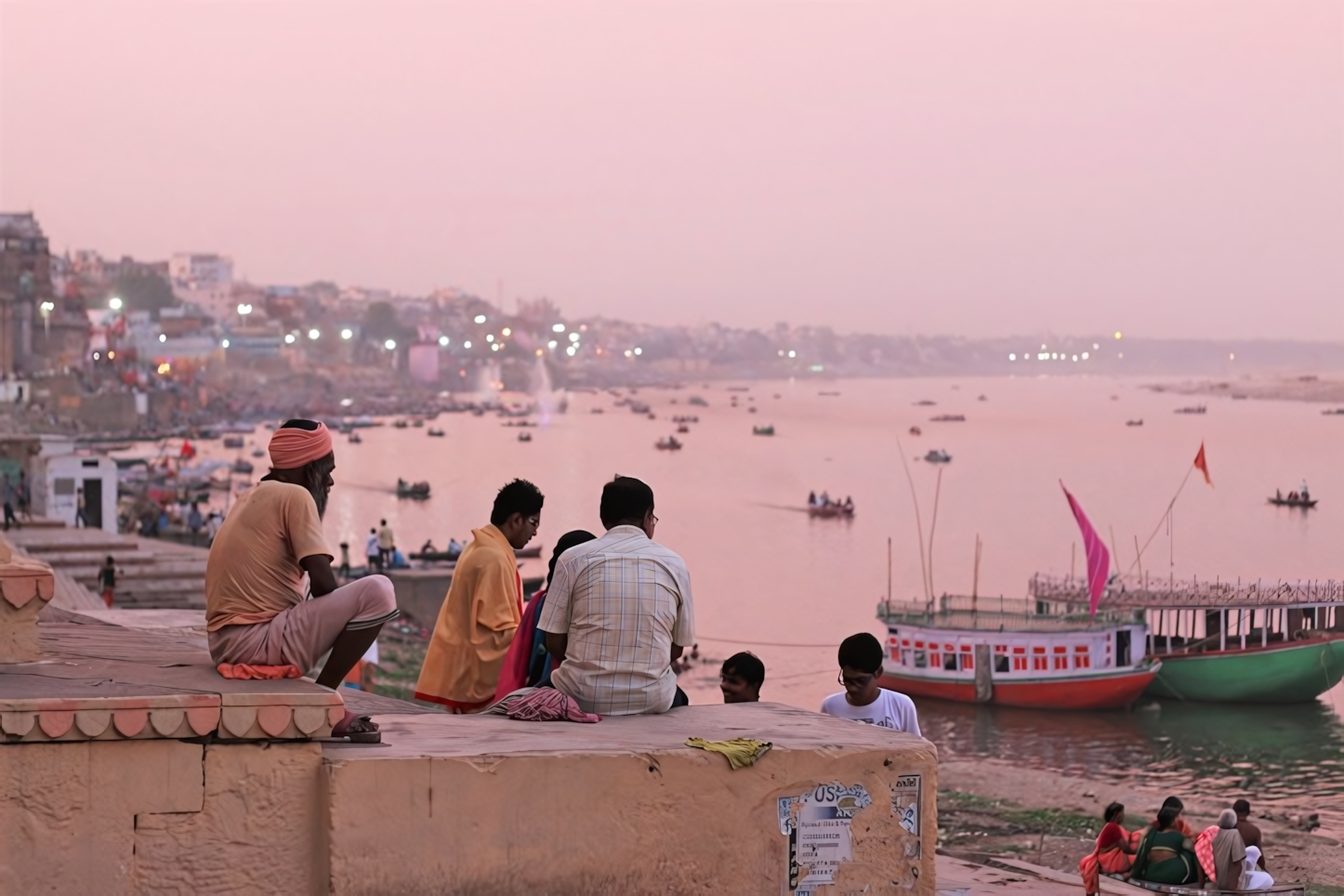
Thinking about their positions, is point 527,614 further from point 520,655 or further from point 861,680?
point 861,680

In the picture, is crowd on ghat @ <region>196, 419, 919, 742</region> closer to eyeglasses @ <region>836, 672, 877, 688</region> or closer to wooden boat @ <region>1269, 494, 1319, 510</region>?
eyeglasses @ <region>836, 672, 877, 688</region>

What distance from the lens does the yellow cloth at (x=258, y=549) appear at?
4277mm

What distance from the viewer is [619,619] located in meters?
4.39

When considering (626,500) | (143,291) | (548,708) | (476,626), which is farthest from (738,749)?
(143,291)

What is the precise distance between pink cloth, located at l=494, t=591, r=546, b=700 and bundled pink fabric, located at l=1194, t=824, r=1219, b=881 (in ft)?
18.3

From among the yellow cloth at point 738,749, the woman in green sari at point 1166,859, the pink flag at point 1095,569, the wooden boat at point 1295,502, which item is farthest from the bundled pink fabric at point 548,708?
the wooden boat at point 1295,502

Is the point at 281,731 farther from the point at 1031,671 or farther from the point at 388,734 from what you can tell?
the point at 1031,671

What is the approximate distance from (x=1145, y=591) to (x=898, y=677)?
503 cm

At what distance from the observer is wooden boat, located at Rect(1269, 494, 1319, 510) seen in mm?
73625

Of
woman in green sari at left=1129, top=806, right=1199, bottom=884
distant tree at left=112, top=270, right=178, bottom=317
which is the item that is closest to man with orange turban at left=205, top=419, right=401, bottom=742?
woman in green sari at left=1129, top=806, right=1199, bottom=884

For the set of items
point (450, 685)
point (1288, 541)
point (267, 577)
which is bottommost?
point (1288, 541)

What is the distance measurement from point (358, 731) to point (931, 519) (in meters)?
62.1

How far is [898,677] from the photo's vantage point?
86.5 feet

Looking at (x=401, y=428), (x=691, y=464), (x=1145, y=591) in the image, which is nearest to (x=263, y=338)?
(x=401, y=428)
